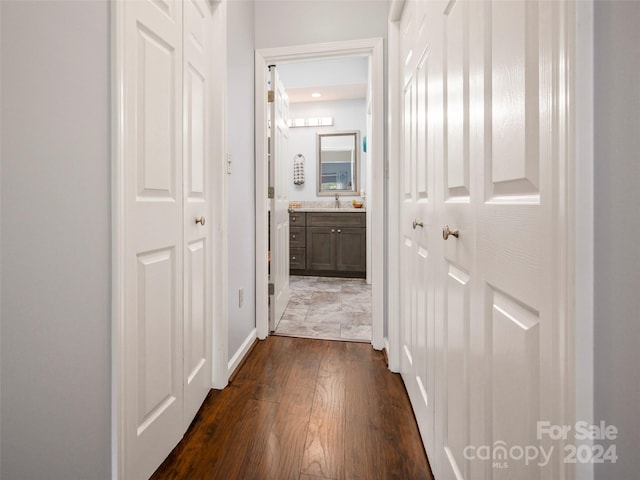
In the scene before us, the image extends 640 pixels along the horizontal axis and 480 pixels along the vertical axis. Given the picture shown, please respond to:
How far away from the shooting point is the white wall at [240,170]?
1.84 m

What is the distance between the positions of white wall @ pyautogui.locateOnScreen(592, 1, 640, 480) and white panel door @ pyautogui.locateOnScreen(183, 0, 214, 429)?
1.33 m

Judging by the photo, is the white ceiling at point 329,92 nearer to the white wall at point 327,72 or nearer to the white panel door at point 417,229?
the white wall at point 327,72

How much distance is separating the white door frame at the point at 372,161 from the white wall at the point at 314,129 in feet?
8.65

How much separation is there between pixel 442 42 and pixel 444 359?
1004 millimetres

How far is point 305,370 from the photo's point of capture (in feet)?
6.24

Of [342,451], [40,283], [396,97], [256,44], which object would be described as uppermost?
[256,44]

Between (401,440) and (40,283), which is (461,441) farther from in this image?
(40,283)

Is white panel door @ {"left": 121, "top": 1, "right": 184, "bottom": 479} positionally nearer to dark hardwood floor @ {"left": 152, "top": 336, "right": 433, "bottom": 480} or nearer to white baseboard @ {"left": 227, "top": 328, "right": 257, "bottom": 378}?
dark hardwood floor @ {"left": 152, "top": 336, "right": 433, "bottom": 480}

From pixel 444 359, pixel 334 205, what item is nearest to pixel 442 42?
pixel 444 359

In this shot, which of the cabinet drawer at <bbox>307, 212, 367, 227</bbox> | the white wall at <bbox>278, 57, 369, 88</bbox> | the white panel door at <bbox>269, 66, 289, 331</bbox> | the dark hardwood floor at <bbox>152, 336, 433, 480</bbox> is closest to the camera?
the dark hardwood floor at <bbox>152, 336, 433, 480</bbox>

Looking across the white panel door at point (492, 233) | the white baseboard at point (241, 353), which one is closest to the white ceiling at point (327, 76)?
the white panel door at point (492, 233)

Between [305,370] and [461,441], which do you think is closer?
[461,441]

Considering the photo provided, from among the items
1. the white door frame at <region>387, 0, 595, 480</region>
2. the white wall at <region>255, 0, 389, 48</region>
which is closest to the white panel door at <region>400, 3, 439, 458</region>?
the white wall at <region>255, 0, 389, 48</region>

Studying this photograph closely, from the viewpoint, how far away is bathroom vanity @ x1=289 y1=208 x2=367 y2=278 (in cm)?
432
